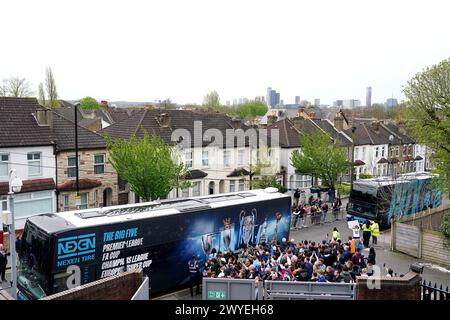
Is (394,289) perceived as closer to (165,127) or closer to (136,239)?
(136,239)

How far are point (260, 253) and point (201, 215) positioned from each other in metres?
2.98

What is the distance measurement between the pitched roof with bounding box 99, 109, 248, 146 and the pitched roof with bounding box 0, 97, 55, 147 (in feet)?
21.4

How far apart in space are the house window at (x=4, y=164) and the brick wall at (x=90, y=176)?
3148mm

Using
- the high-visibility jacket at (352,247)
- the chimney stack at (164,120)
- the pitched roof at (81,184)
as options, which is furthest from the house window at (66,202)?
the high-visibility jacket at (352,247)

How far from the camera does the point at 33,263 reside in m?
14.4

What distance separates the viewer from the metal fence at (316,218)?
1192 inches

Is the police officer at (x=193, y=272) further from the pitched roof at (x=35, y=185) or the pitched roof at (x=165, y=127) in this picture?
the pitched roof at (x=165, y=127)

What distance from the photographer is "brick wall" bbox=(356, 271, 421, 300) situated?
11.7m

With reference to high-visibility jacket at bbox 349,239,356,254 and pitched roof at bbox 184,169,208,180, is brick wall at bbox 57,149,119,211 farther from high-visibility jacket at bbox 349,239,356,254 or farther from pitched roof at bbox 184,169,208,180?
high-visibility jacket at bbox 349,239,356,254

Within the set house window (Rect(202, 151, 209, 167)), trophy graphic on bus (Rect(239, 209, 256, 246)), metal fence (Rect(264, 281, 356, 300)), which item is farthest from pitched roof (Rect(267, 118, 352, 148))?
metal fence (Rect(264, 281, 356, 300))

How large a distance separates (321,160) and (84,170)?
65.2 ft
